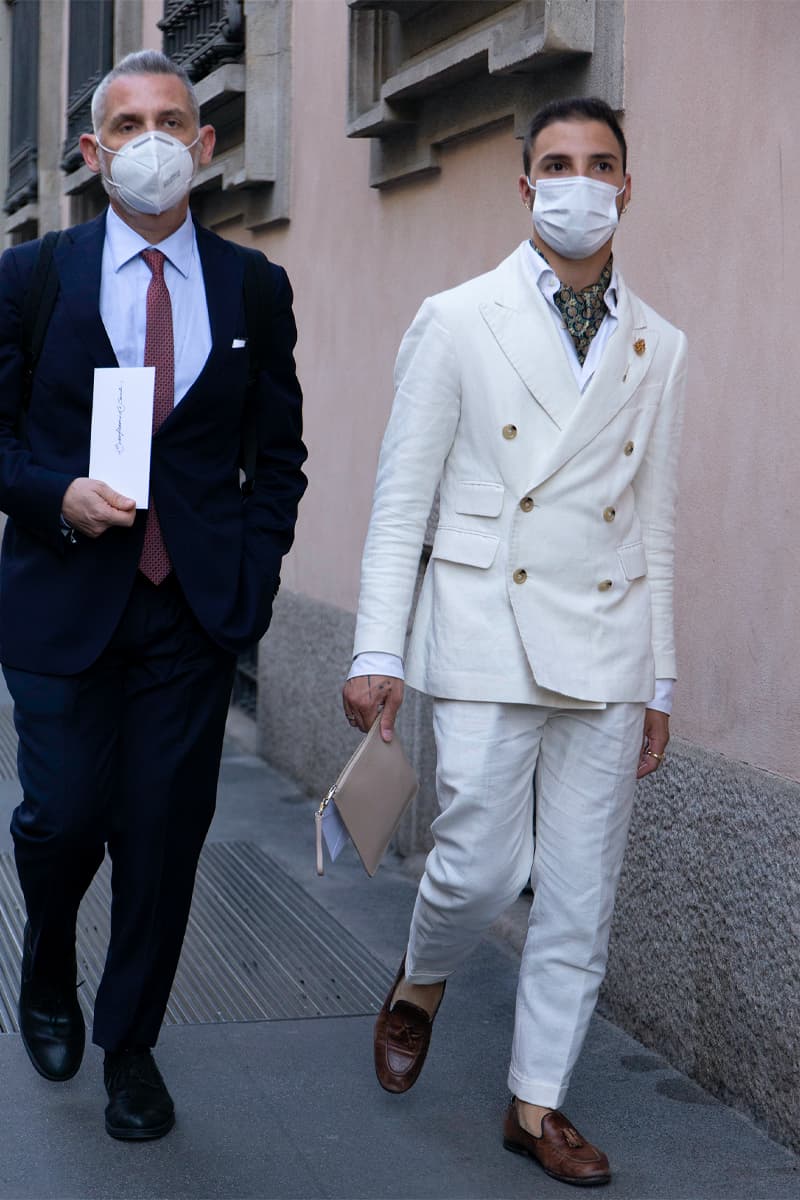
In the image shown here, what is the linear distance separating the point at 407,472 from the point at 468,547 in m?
0.19

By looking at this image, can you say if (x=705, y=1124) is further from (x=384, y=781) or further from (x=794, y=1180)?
(x=384, y=781)

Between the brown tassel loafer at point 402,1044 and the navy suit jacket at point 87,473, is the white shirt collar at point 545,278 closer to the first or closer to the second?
the navy suit jacket at point 87,473

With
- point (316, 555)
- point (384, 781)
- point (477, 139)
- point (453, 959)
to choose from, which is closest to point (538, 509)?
point (384, 781)

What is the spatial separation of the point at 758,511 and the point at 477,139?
2380mm

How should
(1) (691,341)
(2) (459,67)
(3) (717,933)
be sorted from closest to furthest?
1. (3) (717,933)
2. (1) (691,341)
3. (2) (459,67)

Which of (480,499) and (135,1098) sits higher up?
(480,499)

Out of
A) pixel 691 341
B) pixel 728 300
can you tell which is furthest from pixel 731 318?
pixel 691 341

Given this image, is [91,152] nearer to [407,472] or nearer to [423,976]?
[407,472]

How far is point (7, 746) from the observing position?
8766 mm

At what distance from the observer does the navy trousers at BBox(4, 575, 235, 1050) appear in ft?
12.0

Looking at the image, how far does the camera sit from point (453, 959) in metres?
3.75

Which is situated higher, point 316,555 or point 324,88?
point 324,88

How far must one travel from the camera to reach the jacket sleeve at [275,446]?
3.80 metres

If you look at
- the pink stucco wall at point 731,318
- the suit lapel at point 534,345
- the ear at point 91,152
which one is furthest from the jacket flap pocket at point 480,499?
the ear at point 91,152
